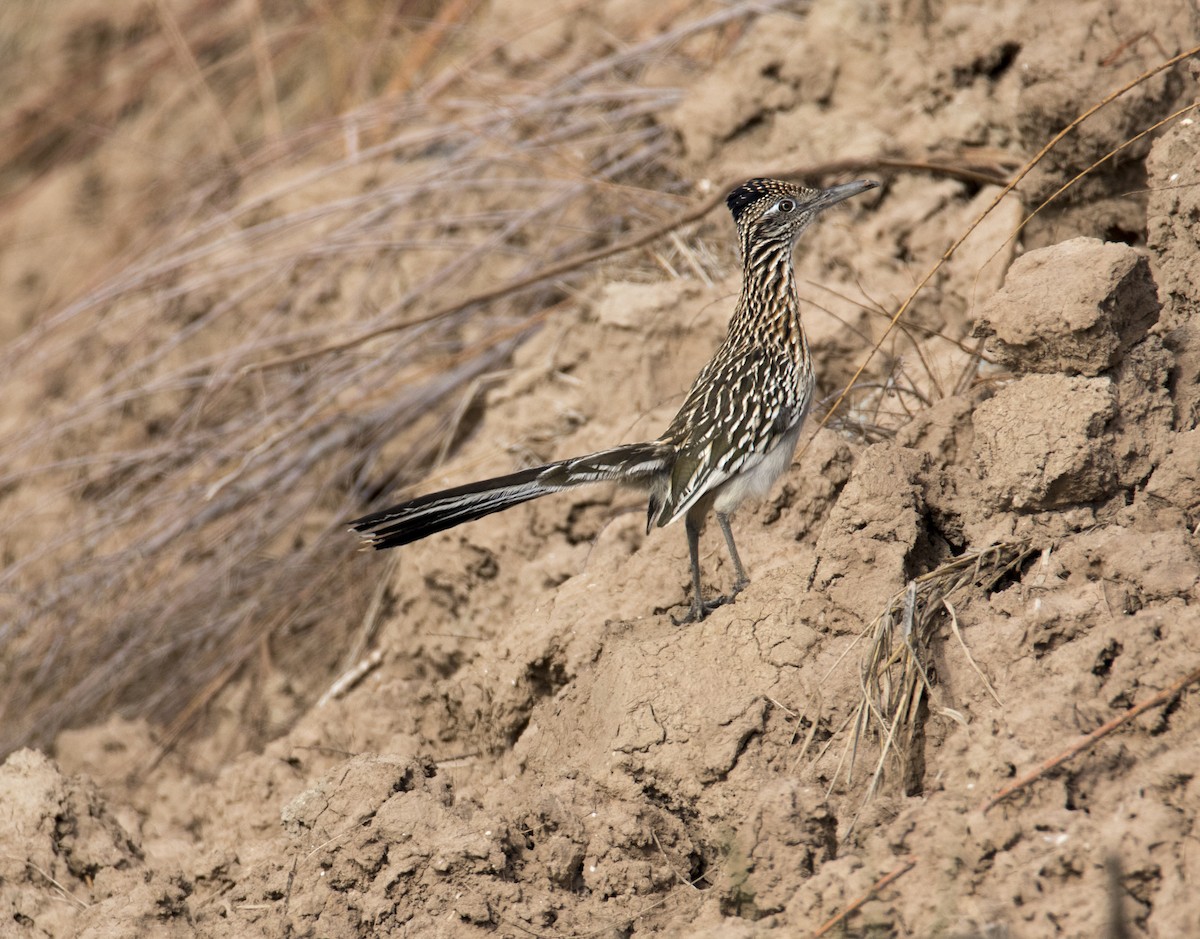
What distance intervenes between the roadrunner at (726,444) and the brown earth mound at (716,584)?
8.4 inches

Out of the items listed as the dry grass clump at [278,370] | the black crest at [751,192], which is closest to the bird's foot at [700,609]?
the black crest at [751,192]

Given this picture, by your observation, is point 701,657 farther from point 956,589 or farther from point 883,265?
point 883,265

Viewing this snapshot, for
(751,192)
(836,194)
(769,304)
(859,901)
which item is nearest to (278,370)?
(751,192)

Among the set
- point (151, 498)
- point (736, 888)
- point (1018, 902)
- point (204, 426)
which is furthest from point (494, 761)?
point (204, 426)

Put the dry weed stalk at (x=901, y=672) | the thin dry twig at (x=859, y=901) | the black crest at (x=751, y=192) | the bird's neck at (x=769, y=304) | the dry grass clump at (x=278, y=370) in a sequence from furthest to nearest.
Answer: the dry grass clump at (x=278, y=370) → the black crest at (x=751, y=192) → the bird's neck at (x=769, y=304) → the dry weed stalk at (x=901, y=672) → the thin dry twig at (x=859, y=901)

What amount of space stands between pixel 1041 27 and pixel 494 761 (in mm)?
3642

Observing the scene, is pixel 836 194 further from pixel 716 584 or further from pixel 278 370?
pixel 278 370

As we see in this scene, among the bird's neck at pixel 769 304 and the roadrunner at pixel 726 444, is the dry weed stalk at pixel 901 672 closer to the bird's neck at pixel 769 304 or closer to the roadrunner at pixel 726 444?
the roadrunner at pixel 726 444

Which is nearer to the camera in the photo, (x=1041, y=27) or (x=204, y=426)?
(x=1041, y=27)

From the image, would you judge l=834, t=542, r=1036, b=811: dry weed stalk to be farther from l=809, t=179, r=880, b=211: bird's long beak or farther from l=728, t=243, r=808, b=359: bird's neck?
l=809, t=179, r=880, b=211: bird's long beak

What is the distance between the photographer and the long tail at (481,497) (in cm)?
388

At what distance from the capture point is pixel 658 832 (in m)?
3.37

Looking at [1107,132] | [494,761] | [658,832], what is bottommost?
[494,761]

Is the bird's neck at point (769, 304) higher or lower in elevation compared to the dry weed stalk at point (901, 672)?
higher
